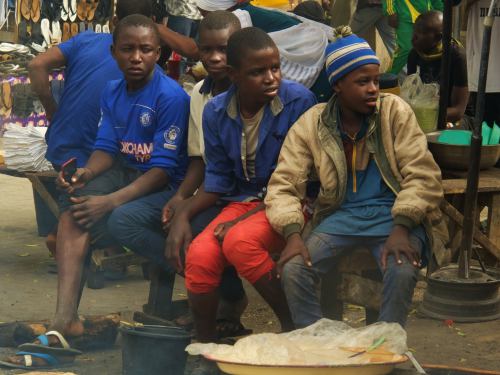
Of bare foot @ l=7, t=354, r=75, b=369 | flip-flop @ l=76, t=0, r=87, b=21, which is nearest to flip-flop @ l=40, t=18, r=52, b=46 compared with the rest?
flip-flop @ l=76, t=0, r=87, b=21

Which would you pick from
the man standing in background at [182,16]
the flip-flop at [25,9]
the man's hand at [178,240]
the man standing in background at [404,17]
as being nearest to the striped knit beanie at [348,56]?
the man's hand at [178,240]

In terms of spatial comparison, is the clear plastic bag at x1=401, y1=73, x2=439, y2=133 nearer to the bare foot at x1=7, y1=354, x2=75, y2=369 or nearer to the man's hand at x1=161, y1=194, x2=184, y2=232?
the man's hand at x1=161, y1=194, x2=184, y2=232

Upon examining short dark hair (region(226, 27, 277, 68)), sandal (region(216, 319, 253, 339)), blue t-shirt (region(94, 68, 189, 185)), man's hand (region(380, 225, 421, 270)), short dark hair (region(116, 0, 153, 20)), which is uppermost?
short dark hair (region(226, 27, 277, 68))

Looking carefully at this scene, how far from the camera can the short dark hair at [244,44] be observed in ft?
16.3

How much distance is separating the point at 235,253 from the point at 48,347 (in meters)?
0.95

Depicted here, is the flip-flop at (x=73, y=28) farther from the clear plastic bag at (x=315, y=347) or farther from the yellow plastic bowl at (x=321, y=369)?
the yellow plastic bowl at (x=321, y=369)

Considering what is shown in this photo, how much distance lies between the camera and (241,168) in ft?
16.7

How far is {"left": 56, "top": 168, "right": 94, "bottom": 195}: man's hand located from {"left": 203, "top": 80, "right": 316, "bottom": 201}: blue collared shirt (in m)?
0.69

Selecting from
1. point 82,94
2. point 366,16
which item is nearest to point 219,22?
point 82,94

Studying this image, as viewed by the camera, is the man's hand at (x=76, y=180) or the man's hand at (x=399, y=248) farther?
the man's hand at (x=76, y=180)

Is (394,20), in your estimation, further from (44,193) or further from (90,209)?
(90,209)

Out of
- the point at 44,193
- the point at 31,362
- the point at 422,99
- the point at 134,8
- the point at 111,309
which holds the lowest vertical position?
the point at 111,309

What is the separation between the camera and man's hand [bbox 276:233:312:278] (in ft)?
15.0

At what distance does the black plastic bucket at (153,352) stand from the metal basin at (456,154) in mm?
2007
